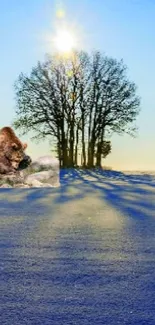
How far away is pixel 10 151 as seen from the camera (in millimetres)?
8086

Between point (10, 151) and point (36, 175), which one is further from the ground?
point (10, 151)

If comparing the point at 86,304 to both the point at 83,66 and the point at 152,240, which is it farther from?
the point at 83,66

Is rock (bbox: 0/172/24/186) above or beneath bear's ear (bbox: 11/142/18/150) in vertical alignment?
beneath

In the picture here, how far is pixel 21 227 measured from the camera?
318 centimetres

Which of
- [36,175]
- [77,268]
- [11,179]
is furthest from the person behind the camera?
[36,175]

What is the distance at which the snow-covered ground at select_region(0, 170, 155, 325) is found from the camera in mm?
1562

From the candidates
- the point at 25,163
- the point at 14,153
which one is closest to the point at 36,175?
the point at 25,163

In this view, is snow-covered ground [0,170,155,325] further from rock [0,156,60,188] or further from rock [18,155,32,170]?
rock [18,155,32,170]

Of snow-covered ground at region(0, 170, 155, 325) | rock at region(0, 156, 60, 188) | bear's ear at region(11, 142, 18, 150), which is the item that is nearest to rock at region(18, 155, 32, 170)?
rock at region(0, 156, 60, 188)

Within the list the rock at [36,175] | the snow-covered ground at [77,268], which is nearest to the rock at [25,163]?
the rock at [36,175]

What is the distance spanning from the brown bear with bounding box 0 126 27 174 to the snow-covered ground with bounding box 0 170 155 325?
4.09 m

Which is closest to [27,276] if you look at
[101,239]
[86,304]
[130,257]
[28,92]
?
[86,304]

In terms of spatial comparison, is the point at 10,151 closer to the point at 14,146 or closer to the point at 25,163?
the point at 14,146

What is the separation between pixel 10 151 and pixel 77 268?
616 centimetres
